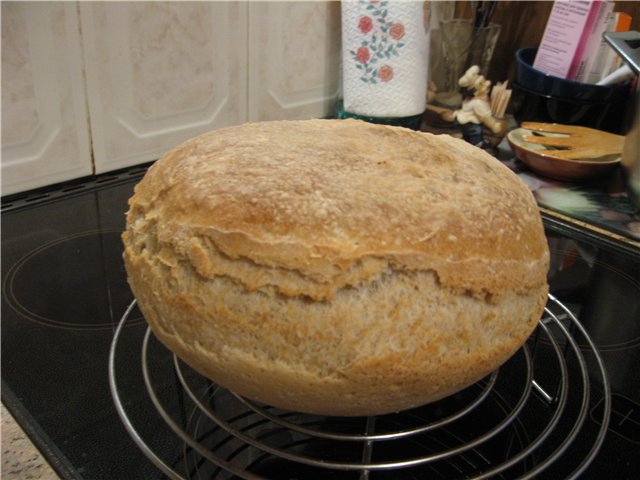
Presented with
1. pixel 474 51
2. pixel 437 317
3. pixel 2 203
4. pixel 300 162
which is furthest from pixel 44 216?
pixel 474 51

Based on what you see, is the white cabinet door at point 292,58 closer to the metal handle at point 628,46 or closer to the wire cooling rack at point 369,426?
the metal handle at point 628,46

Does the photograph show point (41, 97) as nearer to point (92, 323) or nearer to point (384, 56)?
point (92, 323)

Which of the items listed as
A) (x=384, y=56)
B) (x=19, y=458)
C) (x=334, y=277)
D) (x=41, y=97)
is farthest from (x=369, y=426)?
(x=384, y=56)

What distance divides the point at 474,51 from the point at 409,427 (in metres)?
1.03

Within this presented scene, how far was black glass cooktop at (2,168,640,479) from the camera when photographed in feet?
1.82

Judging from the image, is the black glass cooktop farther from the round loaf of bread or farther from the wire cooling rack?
the round loaf of bread

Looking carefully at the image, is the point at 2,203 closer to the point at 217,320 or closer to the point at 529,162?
the point at 217,320

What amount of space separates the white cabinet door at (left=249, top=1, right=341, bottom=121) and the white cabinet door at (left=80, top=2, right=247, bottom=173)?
3 cm

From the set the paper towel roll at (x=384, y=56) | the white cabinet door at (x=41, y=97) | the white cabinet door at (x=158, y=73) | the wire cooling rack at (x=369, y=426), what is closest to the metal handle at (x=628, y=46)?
the paper towel roll at (x=384, y=56)

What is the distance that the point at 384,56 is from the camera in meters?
1.17

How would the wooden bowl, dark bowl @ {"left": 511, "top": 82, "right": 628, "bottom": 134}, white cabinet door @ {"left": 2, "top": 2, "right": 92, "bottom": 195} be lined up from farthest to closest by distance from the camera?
dark bowl @ {"left": 511, "top": 82, "right": 628, "bottom": 134} → the wooden bowl → white cabinet door @ {"left": 2, "top": 2, "right": 92, "bottom": 195}

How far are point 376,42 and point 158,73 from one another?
0.43m

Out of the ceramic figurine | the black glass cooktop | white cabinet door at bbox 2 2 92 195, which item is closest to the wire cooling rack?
the black glass cooktop

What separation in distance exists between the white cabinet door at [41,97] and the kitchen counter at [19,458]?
52 cm
